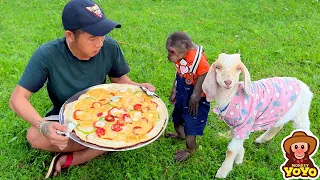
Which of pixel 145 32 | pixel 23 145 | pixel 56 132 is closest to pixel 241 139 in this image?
pixel 56 132

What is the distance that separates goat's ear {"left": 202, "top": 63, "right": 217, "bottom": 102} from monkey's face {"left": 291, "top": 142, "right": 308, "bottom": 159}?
0.68 metres

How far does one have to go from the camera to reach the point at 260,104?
2791mm

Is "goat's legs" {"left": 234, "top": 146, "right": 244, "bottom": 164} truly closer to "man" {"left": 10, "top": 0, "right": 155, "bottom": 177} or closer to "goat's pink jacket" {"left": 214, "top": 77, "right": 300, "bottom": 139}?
"goat's pink jacket" {"left": 214, "top": 77, "right": 300, "bottom": 139}

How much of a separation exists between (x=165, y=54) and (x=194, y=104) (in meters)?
2.24

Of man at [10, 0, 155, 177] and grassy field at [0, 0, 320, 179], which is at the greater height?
man at [10, 0, 155, 177]

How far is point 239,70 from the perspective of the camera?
2559mm

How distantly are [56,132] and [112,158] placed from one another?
2.93 ft

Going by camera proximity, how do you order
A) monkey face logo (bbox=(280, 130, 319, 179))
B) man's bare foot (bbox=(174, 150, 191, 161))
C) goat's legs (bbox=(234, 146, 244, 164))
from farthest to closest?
man's bare foot (bbox=(174, 150, 191, 161))
goat's legs (bbox=(234, 146, 244, 164))
monkey face logo (bbox=(280, 130, 319, 179))

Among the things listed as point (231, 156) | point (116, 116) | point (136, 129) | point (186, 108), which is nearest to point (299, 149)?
point (231, 156)

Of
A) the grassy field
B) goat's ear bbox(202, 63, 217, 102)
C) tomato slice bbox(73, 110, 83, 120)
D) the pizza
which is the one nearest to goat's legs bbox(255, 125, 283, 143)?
the grassy field

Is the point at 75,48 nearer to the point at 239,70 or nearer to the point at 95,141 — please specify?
the point at 95,141

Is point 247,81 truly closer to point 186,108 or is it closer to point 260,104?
point 260,104

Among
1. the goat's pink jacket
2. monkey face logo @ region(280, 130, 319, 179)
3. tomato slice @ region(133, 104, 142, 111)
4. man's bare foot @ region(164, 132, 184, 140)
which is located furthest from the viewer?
man's bare foot @ region(164, 132, 184, 140)

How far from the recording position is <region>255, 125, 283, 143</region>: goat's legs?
3344mm
